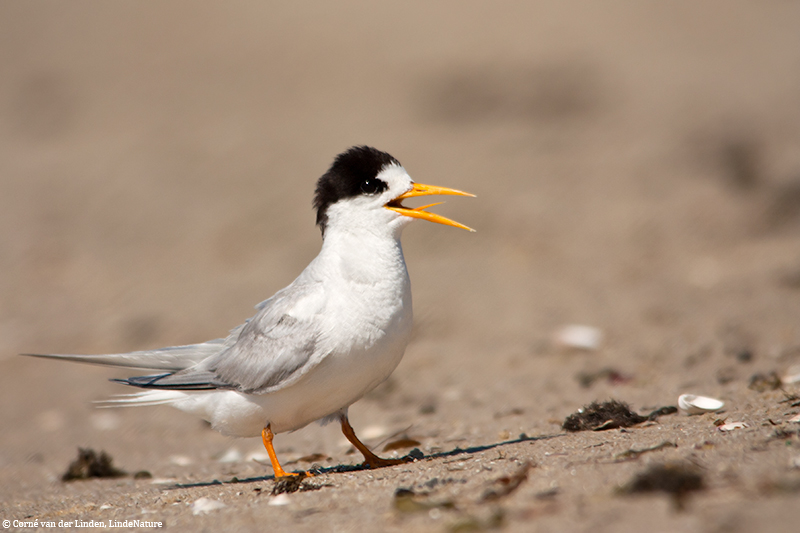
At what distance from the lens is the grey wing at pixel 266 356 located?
11.7 ft

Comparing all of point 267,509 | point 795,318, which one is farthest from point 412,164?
point 267,509

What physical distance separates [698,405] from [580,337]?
2.56m

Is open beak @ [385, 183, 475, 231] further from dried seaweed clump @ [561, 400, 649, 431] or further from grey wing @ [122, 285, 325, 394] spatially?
dried seaweed clump @ [561, 400, 649, 431]

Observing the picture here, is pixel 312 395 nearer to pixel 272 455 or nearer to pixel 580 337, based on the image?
pixel 272 455

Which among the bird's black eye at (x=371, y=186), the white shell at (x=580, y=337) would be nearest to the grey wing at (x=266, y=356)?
the bird's black eye at (x=371, y=186)

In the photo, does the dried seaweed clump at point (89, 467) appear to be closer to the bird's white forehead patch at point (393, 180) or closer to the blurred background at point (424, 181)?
the blurred background at point (424, 181)

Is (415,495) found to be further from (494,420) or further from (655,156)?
(655,156)

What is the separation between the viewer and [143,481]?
4.50 m

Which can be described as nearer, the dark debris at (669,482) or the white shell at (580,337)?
the dark debris at (669,482)

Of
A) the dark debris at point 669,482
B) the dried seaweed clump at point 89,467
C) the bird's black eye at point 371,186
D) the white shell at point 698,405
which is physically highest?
the bird's black eye at point 371,186

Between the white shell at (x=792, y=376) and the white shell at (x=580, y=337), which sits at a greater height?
the white shell at (x=792, y=376)

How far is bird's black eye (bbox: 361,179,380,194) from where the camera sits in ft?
12.7

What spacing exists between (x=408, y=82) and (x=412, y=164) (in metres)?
2.88

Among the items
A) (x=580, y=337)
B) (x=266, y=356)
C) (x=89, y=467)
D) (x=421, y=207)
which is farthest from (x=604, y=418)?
(x=89, y=467)
